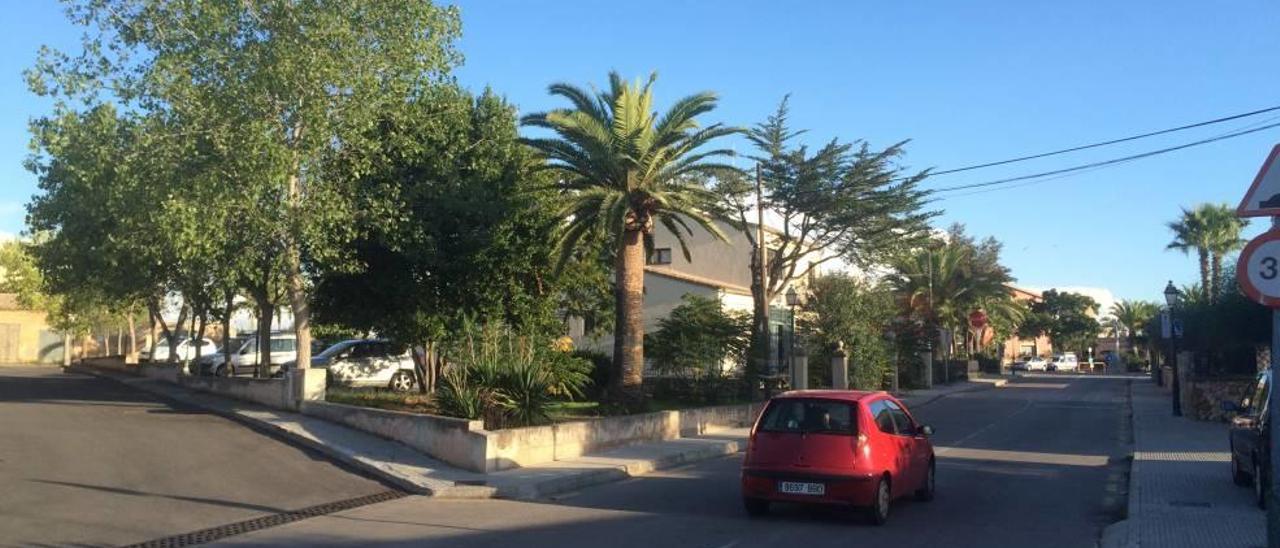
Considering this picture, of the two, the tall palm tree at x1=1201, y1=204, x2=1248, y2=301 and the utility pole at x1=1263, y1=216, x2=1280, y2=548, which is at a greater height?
the tall palm tree at x1=1201, y1=204, x2=1248, y2=301

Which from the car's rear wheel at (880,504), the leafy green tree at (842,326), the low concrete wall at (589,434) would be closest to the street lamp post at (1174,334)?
the leafy green tree at (842,326)

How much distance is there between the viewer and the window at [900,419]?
497 inches

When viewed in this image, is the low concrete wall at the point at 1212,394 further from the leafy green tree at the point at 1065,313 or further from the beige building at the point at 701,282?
the leafy green tree at the point at 1065,313

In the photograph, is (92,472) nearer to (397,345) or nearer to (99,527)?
(99,527)

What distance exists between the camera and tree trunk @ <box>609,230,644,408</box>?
Answer: 71.9 ft

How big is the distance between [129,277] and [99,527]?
18325 mm

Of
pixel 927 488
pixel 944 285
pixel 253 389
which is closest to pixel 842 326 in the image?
pixel 253 389

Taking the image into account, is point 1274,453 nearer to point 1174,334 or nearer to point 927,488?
point 927,488

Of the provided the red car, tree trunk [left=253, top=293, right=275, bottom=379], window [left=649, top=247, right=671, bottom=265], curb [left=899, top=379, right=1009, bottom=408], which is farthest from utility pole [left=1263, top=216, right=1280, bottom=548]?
window [left=649, top=247, right=671, bottom=265]

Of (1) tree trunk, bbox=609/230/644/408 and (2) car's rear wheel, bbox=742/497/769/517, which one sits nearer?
(2) car's rear wheel, bbox=742/497/769/517

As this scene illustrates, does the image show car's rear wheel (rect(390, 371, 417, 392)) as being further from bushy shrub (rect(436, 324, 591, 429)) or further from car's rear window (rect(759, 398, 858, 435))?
car's rear window (rect(759, 398, 858, 435))

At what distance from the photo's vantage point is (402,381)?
29.9 m

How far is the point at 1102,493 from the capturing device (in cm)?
1439

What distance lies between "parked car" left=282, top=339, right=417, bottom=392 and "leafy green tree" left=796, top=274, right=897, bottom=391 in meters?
13.9
